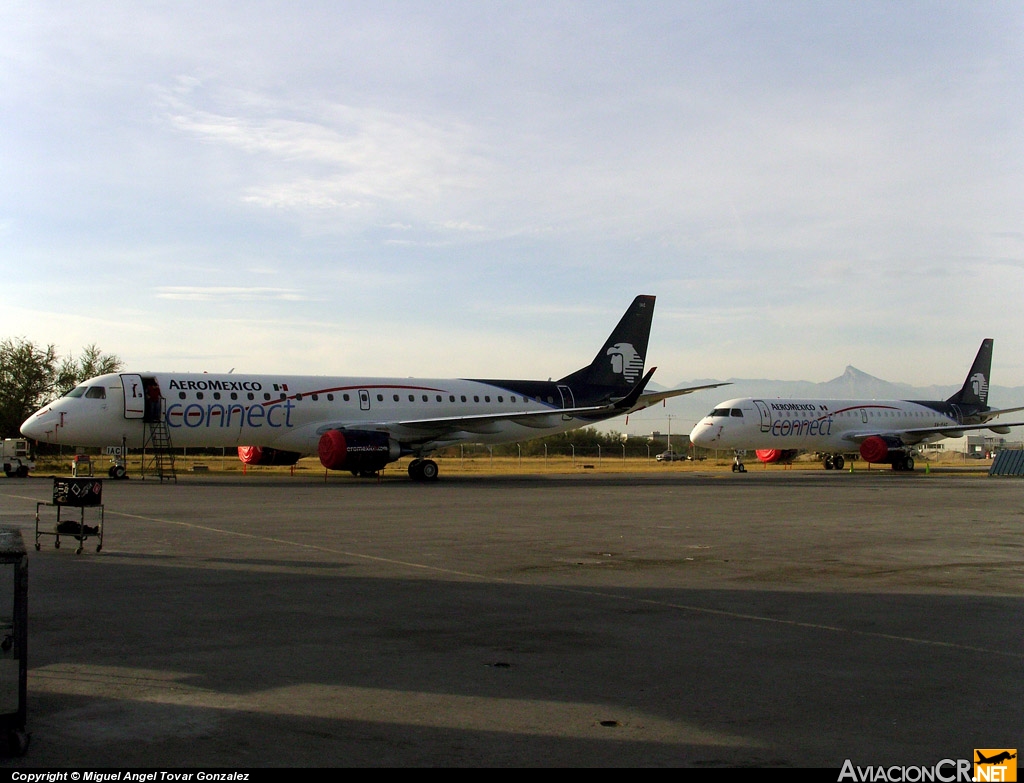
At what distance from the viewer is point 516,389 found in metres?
37.4

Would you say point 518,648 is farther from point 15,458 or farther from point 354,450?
point 15,458

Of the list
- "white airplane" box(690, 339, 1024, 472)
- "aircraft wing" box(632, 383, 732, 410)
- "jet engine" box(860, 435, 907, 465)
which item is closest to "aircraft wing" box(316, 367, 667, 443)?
"aircraft wing" box(632, 383, 732, 410)

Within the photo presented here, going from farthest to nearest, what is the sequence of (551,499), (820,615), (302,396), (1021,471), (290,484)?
(1021,471) → (302,396) → (290,484) → (551,499) → (820,615)

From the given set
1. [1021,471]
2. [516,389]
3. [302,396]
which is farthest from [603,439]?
[302,396]

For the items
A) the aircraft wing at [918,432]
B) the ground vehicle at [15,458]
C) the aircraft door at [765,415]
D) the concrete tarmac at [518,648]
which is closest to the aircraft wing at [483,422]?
the aircraft door at [765,415]

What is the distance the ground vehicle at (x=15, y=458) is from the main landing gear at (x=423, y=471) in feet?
47.4

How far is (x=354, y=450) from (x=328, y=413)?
9.37 ft

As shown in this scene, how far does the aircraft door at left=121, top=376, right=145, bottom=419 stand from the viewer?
29141mm

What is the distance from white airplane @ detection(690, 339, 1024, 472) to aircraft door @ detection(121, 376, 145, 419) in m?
24.5

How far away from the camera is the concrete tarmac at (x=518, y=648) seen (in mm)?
4816

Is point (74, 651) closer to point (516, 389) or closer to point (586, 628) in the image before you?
point (586, 628)

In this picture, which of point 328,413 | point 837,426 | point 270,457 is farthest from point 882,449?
point 270,457

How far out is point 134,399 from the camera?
95.8 feet

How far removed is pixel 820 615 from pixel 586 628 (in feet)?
7.42
